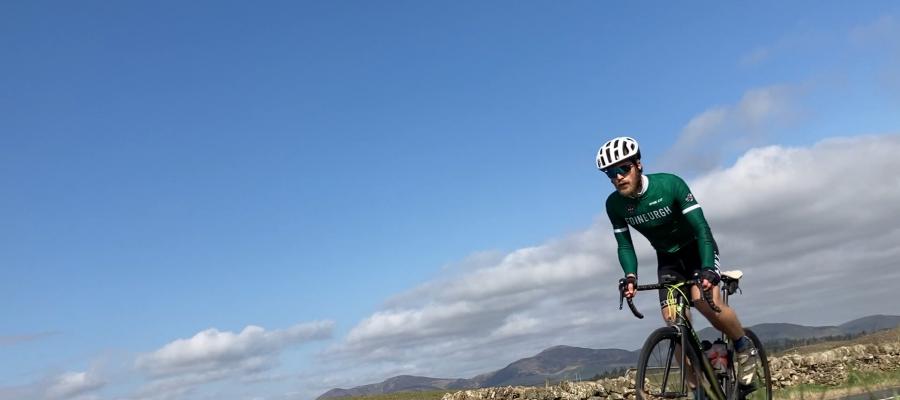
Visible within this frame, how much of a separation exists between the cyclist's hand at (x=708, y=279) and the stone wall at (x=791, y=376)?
229 inches

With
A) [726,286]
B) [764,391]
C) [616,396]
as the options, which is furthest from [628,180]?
[616,396]

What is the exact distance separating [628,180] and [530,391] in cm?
674

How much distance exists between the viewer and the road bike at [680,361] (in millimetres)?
8037

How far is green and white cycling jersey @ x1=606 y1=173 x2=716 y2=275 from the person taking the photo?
9141mm

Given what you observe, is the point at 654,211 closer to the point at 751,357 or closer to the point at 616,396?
the point at 751,357

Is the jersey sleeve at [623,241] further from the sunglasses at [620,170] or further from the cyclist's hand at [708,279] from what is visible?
the cyclist's hand at [708,279]

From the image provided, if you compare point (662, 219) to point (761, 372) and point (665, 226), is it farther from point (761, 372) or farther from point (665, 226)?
point (761, 372)

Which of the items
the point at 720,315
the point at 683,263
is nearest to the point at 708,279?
the point at 720,315

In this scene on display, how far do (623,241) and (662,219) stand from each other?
1.94 feet

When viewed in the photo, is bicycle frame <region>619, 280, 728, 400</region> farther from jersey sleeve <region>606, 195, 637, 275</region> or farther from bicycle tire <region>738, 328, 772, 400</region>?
bicycle tire <region>738, 328, 772, 400</region>

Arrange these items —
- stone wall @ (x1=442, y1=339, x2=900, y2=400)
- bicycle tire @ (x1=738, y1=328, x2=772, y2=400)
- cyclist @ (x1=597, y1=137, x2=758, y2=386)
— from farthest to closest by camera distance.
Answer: stone wall @ (x1=442, y1=339, x2=900, y2=400) < bicycle tire @ (x1=738, y1=328, x2=772, y2=400) < cyclist @ (x1=597, y1=137, x2=758, y2=386)

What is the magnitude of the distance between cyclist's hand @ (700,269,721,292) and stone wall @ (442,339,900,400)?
582 centimetres

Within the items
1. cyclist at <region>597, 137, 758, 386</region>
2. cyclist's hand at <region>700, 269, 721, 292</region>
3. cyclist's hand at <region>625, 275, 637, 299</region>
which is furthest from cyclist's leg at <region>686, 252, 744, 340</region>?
cyclist's hand at <region>625, 275, 637, 299</region>

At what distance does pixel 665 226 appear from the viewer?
31.2ft
